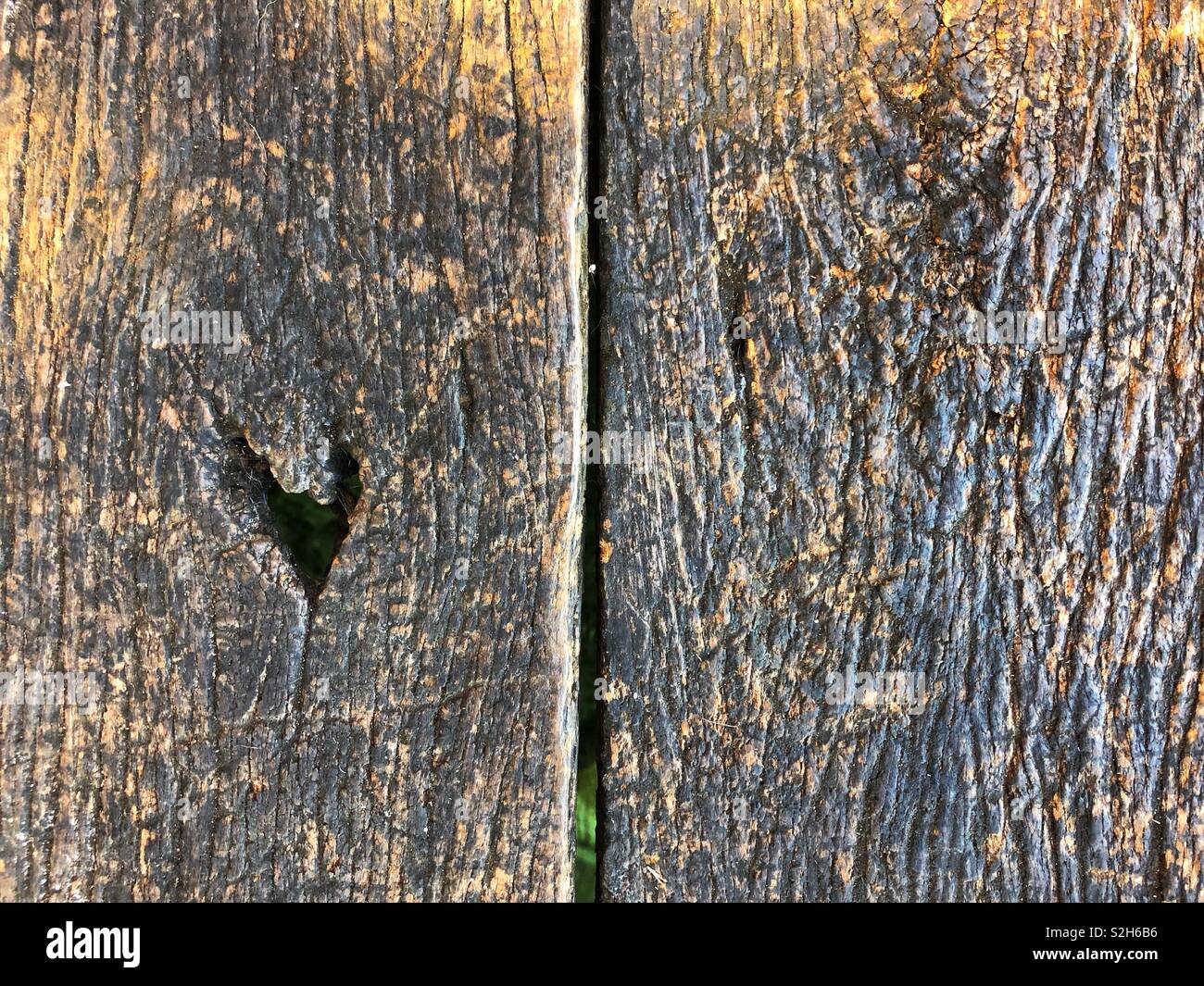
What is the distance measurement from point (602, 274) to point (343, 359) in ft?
1.14

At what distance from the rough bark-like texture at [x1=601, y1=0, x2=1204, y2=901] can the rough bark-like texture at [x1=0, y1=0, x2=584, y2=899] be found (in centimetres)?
12

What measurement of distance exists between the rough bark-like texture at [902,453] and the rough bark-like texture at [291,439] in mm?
117

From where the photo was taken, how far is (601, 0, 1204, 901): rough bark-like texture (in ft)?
3.44

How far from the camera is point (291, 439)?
1063 mm

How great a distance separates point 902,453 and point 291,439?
78cm

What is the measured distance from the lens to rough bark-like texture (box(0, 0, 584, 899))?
3.49ft

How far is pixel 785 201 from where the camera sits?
106cm

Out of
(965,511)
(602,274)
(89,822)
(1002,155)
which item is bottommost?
(89,822)

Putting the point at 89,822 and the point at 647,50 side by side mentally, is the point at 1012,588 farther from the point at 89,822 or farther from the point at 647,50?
the point at 89,822

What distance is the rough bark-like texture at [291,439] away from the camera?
106 centimetres

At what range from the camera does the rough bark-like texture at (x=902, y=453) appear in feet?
3.44

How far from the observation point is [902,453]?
3.54 ft
